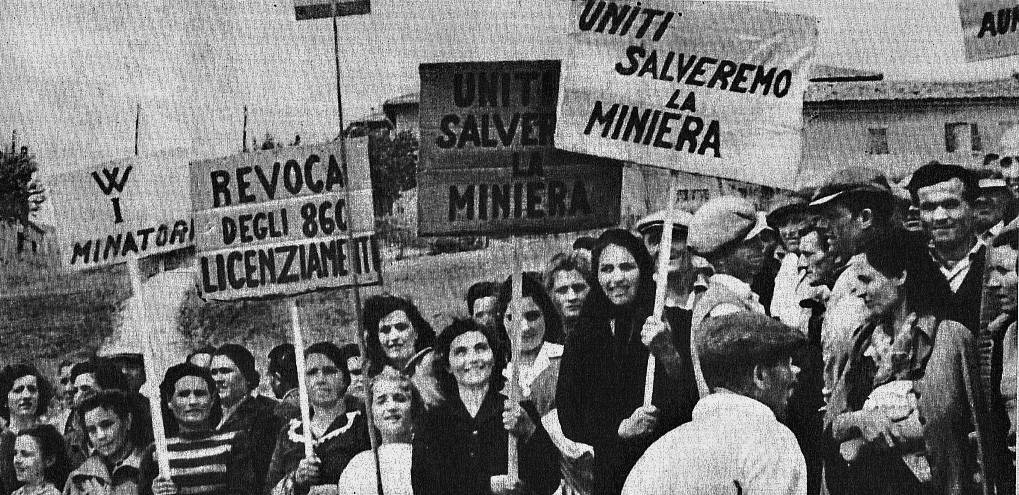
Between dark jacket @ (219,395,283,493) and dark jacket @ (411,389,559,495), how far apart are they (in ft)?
2.03

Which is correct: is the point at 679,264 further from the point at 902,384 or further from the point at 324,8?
the point at 324,8

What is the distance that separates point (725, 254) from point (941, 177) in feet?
3.39

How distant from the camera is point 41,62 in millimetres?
5684

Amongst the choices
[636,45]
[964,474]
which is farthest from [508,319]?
[964,474]

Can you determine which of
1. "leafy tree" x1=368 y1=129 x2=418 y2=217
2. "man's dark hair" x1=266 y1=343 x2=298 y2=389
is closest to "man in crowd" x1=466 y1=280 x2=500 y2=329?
"leafy tree" x1=368 y1=129 x2=418 y2=217

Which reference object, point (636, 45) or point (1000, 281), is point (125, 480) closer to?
point (636, 45)

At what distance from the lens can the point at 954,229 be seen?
604 centimetres

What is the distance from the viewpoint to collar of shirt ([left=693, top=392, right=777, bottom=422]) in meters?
5.91

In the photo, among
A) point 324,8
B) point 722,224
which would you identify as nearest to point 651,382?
point 722,224

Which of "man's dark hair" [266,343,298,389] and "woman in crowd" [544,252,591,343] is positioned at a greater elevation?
"woman in crowd" [544,252,591,343]

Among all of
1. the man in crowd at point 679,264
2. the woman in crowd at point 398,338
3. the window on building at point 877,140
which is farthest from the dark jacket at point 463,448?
the window on building at point 877,140

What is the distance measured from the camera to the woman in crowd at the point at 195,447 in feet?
19.1

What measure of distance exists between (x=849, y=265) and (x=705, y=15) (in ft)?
4.19

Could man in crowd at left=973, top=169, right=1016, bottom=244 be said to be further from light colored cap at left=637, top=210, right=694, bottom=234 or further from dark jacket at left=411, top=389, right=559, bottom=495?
dark jacket at left=411, top=389, right=559, bottom=495
